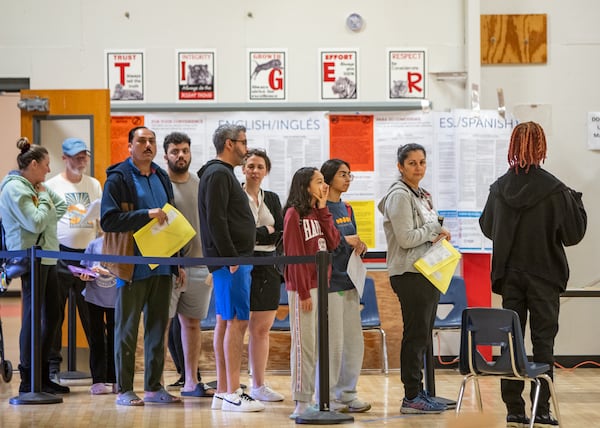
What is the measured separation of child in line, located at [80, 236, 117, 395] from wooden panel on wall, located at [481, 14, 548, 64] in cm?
345

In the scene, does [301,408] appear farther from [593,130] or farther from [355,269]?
[593,130]

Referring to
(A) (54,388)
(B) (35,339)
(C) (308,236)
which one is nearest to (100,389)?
(A) (54,388)

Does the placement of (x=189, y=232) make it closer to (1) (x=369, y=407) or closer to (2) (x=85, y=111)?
(1) (x=369, y=407)

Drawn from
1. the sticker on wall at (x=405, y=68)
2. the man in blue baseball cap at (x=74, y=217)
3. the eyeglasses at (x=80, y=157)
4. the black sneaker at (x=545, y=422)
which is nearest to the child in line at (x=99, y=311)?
the man in blue baseball cap at (x=74, y=217)

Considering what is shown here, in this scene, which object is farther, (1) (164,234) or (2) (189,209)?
(2) (189,209)

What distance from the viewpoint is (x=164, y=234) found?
214 inches

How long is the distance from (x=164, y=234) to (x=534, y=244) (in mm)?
1983

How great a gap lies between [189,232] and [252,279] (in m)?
0.51

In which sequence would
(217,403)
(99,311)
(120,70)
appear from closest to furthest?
(217,403) < (99,311) < (120,70)

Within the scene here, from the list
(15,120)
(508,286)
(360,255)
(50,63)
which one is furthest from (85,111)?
(15,120)

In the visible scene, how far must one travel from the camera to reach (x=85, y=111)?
A: 7.26 metres

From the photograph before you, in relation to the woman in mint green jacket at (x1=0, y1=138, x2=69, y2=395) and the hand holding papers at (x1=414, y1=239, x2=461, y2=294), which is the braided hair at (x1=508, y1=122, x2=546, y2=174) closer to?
the hand holding papers at (x1=414, y1=239, x2=461, y2=294)

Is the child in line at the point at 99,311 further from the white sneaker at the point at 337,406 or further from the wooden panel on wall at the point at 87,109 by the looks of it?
the white sneaker at the point at 337,406

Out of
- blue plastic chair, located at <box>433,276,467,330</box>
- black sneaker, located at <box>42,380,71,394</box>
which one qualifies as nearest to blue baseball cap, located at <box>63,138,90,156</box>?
black sneaker, located at <box>42,380,71,394</box>
